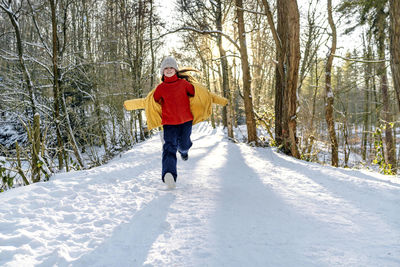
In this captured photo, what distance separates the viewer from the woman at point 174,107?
11.2 feet

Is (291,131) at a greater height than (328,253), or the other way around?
(291,131)

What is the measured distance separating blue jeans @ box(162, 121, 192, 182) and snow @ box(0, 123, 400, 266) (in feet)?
1.03

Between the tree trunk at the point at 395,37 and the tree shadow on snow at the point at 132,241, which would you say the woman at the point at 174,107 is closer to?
the tree shadow on snow at the point at 132,241

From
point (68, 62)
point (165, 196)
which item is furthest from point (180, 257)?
point (68, 62)

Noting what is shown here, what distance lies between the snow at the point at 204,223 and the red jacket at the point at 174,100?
946mm

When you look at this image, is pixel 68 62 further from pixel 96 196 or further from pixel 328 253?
pixel 328 253

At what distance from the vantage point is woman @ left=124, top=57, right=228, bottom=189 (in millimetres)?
3408

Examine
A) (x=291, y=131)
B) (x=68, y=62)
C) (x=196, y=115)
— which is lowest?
(x=291, y=131)

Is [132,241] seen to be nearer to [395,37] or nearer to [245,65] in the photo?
[395,37]

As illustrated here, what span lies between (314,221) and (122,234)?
1.58m

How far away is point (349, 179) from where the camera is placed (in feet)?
11.0

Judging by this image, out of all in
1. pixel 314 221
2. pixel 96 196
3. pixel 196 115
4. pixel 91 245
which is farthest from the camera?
pixel 196 115

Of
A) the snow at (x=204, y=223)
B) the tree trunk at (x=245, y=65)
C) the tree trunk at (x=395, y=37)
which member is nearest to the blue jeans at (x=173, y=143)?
the snow at (x=204, y=223)

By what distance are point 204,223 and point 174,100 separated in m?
1.95
